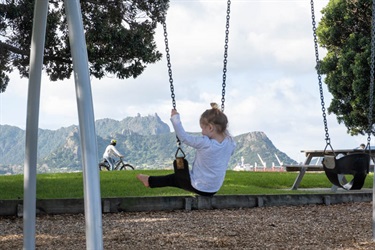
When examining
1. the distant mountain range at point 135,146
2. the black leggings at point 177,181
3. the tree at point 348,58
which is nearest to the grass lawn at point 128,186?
the black leggings at point 177,181

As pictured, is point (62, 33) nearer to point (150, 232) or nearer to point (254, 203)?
point (254, 203)

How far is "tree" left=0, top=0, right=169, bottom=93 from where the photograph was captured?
43.6 ft

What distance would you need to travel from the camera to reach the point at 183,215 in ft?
31.2

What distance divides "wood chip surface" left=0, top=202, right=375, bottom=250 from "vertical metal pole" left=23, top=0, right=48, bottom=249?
4.30 feet

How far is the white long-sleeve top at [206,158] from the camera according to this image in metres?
5.73

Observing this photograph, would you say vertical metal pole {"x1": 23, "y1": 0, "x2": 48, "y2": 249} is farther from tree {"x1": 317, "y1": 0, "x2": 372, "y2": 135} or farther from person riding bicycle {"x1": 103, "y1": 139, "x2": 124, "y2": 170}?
tree {"x1": 317, "y1": 0, "x2": 372, "y2": 135}

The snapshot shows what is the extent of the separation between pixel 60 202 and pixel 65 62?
17.7 ft

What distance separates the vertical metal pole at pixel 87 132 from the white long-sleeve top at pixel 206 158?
140 cm

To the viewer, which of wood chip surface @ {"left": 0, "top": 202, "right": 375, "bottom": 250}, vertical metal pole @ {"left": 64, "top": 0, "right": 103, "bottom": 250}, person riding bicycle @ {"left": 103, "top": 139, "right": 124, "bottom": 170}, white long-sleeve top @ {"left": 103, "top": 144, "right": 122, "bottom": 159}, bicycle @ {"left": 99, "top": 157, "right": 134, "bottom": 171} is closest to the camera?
vertical metal pole @ {"left": 64, "top": 0, "right": 103, "bottom": 250}

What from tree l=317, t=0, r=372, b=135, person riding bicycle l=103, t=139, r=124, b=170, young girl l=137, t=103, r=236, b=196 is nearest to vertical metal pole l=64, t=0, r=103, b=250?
young girl l=137, t=103, r=236, b=196

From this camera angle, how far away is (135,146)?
111062 mm

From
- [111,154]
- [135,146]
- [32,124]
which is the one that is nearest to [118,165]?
[111,154]

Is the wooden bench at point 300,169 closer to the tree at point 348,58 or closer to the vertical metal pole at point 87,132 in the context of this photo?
the vertical metal pole at point 87,132

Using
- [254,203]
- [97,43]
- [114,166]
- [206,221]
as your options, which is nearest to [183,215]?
[206,221]
